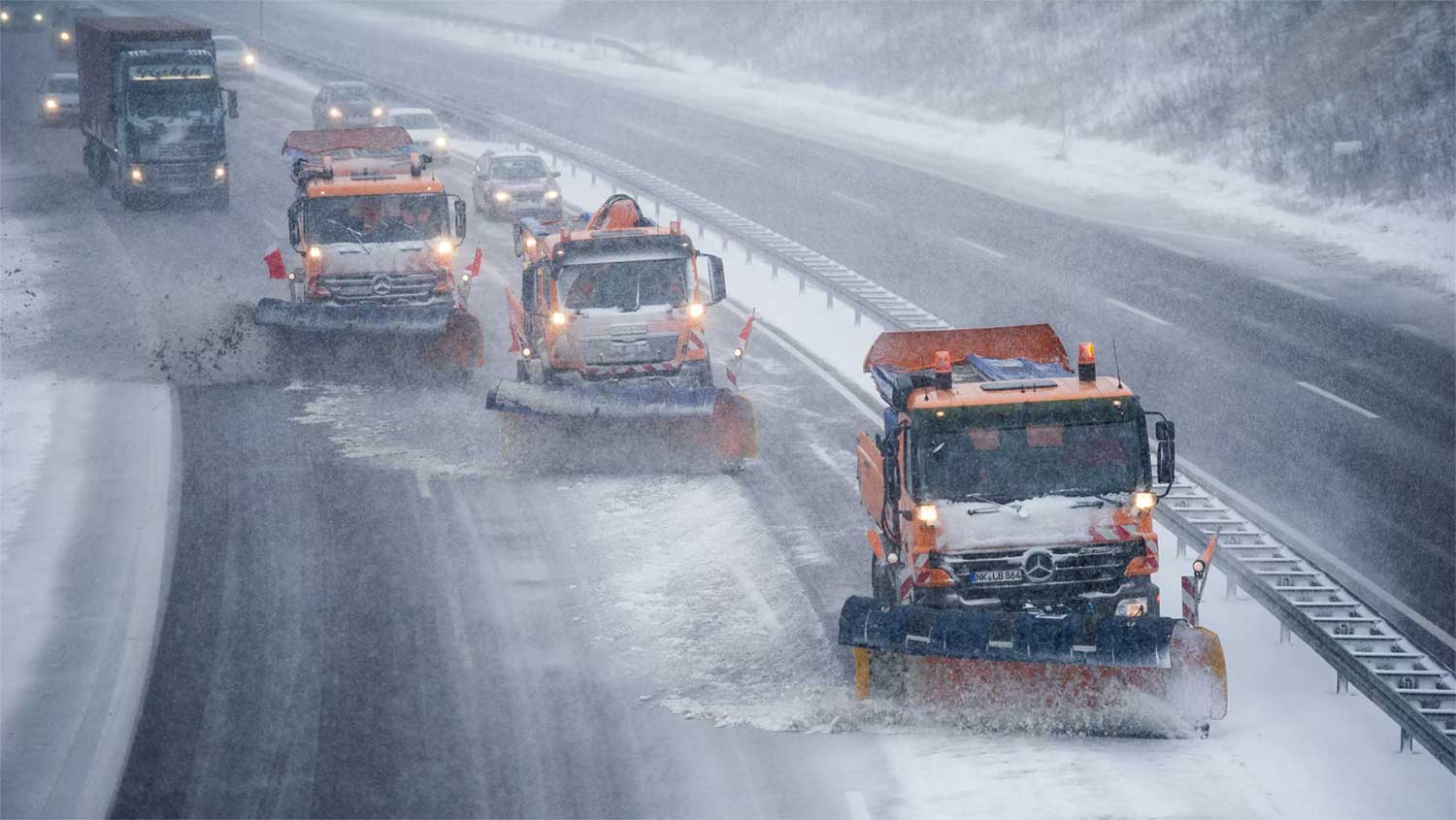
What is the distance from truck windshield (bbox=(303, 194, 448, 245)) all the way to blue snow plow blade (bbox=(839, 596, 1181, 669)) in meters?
12.9

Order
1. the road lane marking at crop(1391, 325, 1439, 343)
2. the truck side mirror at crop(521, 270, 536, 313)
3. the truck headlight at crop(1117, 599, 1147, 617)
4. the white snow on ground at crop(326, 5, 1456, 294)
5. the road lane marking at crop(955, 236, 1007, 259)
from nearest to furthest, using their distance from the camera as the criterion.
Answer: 1. the truck headlight at crop(1117, 599, 1147, 617)
2. the truck side mirror at crop(521, 270, 536, 313)
3. the road lane marking at crop(1391, 325, 1439, 343)
4. the road lane marking at crop(955, 236, 1007, 259)
5. the white snow on ground at crop(326, 5, 1456, 294)

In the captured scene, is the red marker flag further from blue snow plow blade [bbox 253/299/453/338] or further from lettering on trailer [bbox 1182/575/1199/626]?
lettering on trailer [bbox 1182/575/1199/626]

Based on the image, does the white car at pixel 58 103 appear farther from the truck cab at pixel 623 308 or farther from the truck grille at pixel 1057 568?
the truck grille at pixel 1057 568

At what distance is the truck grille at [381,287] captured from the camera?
2256 cm

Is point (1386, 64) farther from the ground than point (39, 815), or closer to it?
farther from the ground

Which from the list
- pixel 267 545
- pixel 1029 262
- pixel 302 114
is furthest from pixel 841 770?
pixel 302 114

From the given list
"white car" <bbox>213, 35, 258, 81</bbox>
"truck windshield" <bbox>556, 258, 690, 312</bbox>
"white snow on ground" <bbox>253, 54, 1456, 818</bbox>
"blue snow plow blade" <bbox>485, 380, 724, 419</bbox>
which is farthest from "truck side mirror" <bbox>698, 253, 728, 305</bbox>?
"white car" <bbox>213, 35, 258, 81</bbox>

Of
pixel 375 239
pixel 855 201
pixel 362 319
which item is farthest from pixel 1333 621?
pixel 855 201

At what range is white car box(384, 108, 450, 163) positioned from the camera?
41.5 meters

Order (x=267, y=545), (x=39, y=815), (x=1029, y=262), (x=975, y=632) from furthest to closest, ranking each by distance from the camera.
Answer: (x=1029, y=262) → (x=267, y=545) → (x=975, y=632) → (x=39, y=815)

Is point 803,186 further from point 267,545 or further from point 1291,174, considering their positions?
point 267,545

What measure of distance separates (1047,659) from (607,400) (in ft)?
25.7

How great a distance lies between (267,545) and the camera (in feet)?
51.4

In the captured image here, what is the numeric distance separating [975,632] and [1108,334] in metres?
13.5
